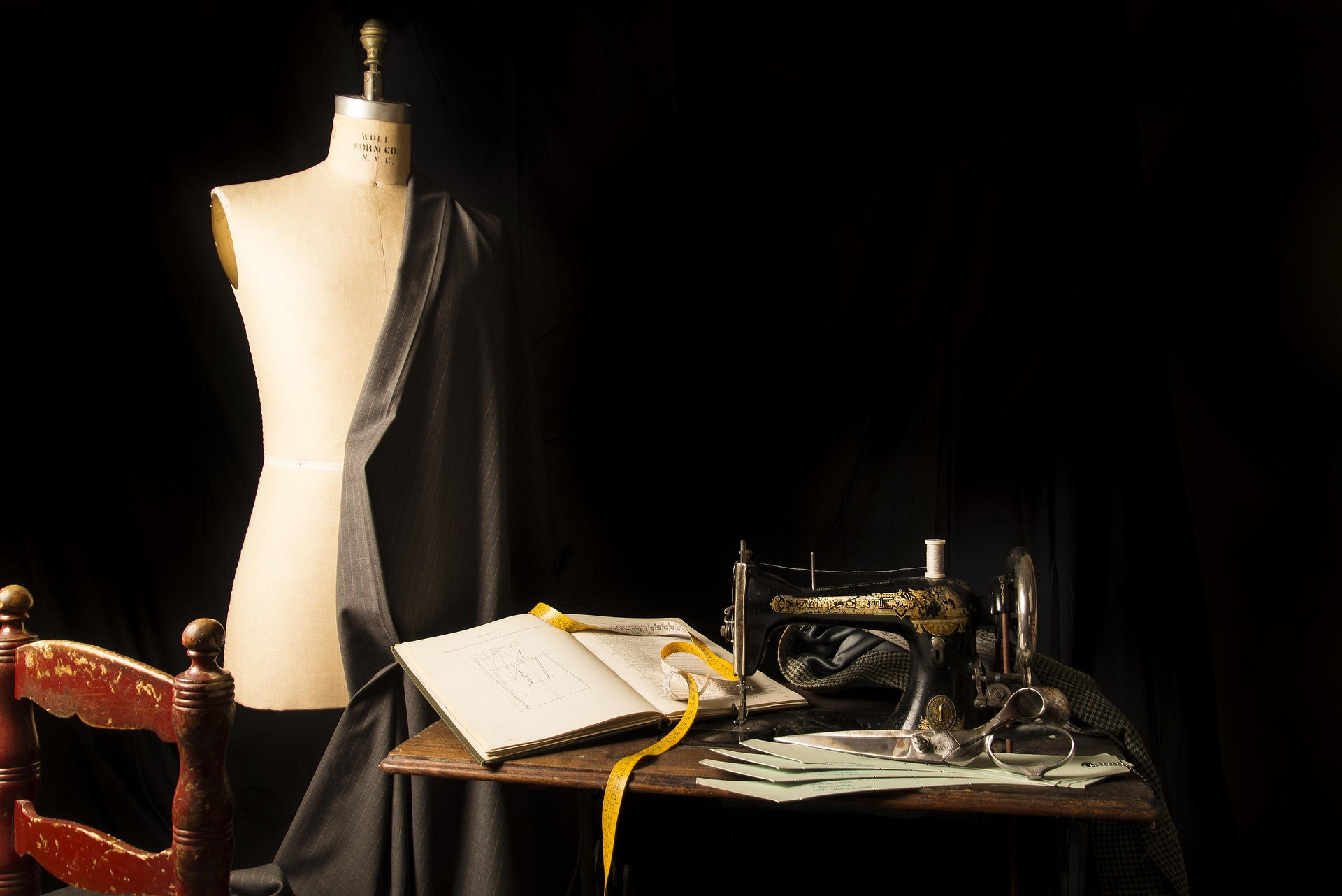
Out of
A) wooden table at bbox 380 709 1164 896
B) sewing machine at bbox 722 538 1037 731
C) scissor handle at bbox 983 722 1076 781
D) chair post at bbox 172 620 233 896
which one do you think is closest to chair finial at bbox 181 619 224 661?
Answer: chair post at bbox 172 620 233 896

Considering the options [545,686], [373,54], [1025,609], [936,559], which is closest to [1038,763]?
[1025,609]

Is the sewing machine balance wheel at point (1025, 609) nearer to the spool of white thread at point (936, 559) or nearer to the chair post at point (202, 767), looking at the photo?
the spool of white thread at point (936, 559)

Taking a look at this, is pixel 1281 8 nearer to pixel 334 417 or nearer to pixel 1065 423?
pixel 1065 423

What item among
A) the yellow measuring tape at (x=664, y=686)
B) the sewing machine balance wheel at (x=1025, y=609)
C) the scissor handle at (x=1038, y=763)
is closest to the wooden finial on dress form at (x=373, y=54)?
the yellow measuring tape at (x=664, y=686)

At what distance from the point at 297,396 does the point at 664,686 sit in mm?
747

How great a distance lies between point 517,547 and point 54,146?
4.64 feet

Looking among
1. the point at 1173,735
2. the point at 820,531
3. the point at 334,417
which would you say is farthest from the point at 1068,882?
the point at 334,417

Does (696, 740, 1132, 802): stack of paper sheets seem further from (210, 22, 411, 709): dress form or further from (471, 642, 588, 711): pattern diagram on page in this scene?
(210, 22, 411, 709): dress form

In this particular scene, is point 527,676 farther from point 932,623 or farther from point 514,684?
point 932,623

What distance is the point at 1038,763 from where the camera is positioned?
1.13 metres

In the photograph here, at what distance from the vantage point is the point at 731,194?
7.07ft

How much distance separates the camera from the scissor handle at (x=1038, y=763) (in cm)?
109

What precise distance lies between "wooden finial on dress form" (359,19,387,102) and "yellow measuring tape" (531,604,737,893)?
3.03ft

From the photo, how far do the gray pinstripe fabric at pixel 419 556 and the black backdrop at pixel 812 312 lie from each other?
0.60 meters
